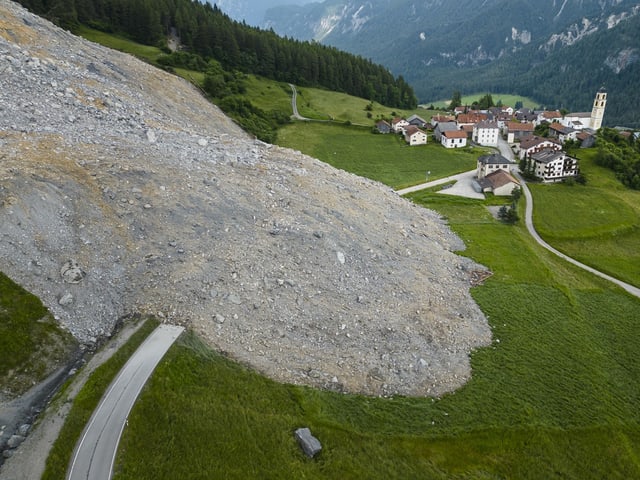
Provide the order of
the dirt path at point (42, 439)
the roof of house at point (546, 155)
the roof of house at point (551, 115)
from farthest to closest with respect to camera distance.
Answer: the roof of house at point (551, 115)
the roof of house at point (546, 155)
the dirt path at point (42, 439)

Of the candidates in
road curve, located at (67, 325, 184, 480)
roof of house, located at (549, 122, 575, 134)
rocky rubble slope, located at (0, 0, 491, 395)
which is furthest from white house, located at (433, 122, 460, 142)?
road curve, located at (67, 325, 184, 480)

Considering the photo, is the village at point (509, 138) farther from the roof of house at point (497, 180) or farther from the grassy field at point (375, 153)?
the grassy field at point (375, 153)

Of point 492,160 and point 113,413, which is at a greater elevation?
point 492,160

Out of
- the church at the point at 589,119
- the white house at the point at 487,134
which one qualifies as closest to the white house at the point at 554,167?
the white house at the point at 487,134

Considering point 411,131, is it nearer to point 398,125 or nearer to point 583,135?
point 398,125

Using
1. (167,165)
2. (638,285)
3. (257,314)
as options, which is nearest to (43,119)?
(167,165)

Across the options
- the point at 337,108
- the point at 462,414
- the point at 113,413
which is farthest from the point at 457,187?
the point at 113,413

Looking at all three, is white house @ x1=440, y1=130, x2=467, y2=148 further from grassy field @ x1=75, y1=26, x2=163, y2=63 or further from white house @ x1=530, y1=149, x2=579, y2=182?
grassy field @ x1=75, y1=26, x2=163, y2=63
